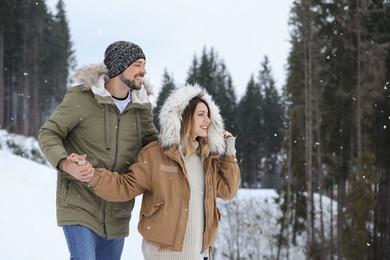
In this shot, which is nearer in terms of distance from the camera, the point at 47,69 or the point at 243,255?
the point at 243,255

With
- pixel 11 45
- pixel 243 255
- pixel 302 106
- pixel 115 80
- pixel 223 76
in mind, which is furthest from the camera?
pixel 223 76

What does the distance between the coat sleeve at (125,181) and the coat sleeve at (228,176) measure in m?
0.52

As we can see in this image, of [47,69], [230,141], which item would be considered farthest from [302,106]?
[47,69]

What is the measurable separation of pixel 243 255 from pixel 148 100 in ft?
86.4

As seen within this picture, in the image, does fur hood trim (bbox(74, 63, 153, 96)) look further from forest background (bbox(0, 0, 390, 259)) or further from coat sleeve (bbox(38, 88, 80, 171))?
forest background (bbox(0, 0, 390, 259))

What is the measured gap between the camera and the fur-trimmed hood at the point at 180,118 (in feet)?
11.0

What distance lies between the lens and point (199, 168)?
340cm

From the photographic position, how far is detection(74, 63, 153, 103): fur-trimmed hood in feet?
11.1

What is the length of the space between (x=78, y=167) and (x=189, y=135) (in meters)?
0.80

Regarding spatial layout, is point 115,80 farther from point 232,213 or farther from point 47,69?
point 47,69

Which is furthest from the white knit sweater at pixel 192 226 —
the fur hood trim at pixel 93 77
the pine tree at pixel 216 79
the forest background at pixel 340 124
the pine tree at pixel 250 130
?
the pine tree at pixel 250 130

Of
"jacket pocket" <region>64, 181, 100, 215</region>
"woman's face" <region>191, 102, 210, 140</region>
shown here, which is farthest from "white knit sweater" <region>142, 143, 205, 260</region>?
"jacket pocket" <region>64, 181, 100, 215</region>

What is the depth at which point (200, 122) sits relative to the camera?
3.41 metres

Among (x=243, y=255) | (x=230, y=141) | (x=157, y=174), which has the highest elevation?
(x=230, y=141)
